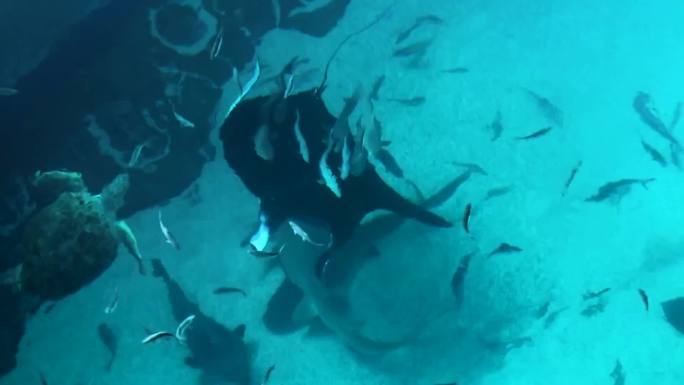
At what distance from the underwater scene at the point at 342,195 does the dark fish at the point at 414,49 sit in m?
0.21

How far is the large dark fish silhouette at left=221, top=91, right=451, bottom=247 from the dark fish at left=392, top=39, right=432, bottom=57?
3.11m

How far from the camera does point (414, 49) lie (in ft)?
37.3

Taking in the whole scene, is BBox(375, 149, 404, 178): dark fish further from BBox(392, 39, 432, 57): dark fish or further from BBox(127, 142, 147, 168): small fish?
BBox(127, 142, 147, 168): small fish

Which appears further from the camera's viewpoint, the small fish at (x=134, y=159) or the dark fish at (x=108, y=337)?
the dark fish at (x=108, y=337)

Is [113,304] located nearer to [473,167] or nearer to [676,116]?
[473,167]

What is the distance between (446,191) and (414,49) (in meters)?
3.31

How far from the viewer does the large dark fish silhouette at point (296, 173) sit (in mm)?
8766

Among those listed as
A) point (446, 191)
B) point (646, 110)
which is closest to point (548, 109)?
point (646, 110)

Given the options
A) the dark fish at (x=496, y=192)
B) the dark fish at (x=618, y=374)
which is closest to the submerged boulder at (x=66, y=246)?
the dark fish at (x=496, y=192)

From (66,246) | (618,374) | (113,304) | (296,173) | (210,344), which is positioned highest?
(296,173)

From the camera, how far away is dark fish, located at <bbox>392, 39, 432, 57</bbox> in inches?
445

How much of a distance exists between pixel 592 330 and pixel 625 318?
3.24 feet

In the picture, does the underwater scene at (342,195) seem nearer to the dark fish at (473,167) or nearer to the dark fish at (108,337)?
the dark fish at (473,167)

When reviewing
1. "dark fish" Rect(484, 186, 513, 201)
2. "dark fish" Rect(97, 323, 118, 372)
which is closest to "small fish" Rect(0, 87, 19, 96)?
"dark fish" Rect(97, 323, 118, 372)
